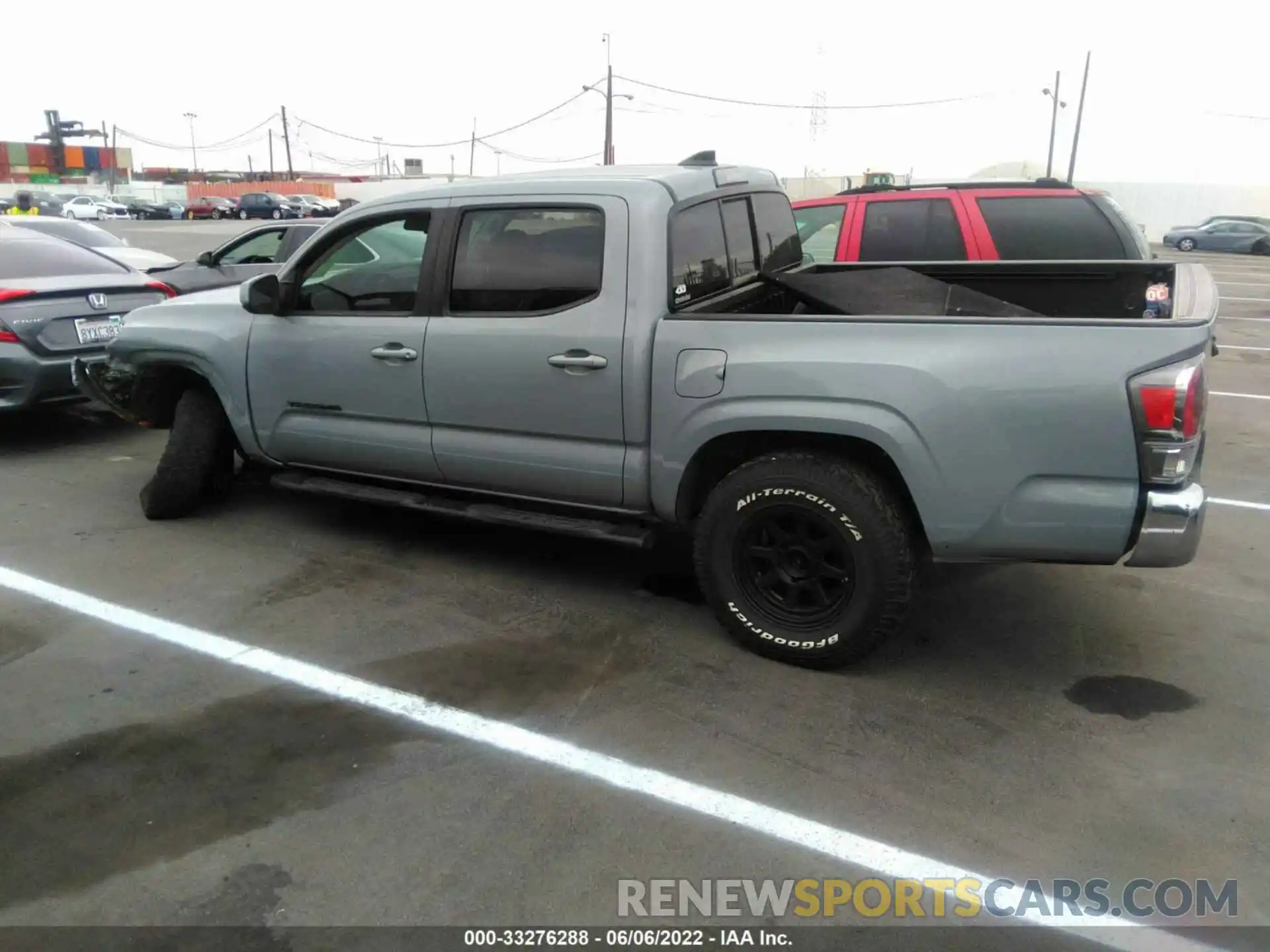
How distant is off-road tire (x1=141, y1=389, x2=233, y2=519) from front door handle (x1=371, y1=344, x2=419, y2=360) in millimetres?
1543

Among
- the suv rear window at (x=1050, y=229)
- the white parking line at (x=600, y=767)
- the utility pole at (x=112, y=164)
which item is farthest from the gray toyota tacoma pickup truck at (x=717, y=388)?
the utility pole at (x=112, y=164)

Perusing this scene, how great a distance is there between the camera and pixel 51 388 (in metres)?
6.96

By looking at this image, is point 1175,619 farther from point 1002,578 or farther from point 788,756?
point 788,756

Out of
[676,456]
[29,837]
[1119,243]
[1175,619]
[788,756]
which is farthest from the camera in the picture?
[1119,243]

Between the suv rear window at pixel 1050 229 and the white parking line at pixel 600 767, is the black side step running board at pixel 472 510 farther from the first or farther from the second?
the suv rear window at pixel 1050 229

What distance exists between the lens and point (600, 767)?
3.24 metres

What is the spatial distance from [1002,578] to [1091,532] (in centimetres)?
153

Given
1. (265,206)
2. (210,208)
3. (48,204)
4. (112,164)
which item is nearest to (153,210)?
(210,208)

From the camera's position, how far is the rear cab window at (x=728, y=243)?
417cm

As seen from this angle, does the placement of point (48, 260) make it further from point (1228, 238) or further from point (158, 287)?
point (1228, 238)

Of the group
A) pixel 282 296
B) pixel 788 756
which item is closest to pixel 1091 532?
pixel 788 756

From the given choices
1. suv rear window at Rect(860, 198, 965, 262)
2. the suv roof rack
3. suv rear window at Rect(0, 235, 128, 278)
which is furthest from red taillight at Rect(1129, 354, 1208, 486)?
suv rear window at Rect(0, 235, 128, 278)

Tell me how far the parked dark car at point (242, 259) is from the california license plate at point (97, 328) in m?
2.76

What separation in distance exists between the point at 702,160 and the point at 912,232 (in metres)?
2.59
